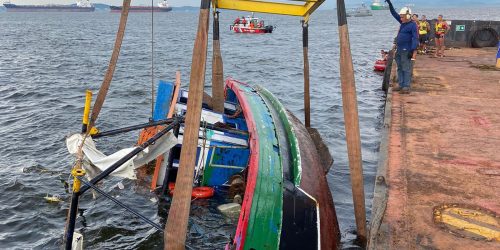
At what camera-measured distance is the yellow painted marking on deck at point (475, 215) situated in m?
5.74

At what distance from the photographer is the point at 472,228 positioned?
5582mm

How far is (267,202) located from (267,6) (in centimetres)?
403

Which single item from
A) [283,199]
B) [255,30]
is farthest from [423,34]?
[255,30]

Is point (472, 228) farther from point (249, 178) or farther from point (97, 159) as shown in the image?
point (97, 159)

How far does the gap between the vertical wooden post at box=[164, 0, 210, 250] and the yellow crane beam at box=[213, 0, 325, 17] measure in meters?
3.43

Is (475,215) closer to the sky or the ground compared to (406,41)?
closer to the ground

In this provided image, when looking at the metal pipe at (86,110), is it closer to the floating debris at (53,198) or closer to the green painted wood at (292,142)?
the green painted wood at (292,142)

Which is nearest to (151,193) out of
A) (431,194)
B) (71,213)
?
(71,213)

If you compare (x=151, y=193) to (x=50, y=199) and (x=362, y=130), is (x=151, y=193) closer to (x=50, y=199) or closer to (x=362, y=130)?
(x=50, y=199)

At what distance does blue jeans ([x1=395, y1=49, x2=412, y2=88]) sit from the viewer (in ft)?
39.9

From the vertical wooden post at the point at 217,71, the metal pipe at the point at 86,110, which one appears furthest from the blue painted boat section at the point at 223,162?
the metal pipe at the point at 86,110

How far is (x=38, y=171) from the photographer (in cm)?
1231

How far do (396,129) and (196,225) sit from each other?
477cm

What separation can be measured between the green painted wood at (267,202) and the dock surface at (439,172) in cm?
121
